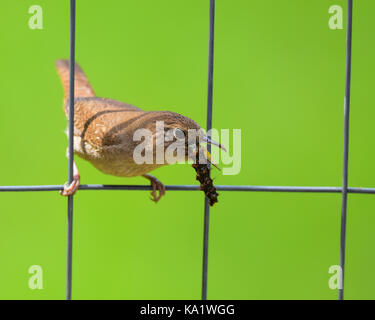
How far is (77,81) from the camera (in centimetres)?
344

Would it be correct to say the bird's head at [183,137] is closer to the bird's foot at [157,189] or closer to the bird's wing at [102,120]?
the bird's wing at [102,120]

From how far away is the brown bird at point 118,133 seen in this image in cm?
252

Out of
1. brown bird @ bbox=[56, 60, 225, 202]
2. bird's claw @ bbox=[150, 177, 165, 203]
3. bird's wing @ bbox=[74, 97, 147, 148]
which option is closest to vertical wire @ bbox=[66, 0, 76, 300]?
brown bird @ bbox=[56, 60, 225, 202]

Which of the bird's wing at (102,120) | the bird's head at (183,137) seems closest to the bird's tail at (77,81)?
the bird's wing at (102,120)

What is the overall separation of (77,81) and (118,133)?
88 cm

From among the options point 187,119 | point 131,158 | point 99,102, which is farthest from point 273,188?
point 99,102

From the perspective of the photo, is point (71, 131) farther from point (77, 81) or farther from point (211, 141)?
point (77, 81)

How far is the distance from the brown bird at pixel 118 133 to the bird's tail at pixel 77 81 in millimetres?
357

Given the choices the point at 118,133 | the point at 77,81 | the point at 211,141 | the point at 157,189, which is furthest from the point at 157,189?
the point at 77,81

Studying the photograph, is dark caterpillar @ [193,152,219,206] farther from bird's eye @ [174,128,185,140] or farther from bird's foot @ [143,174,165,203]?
bird's foot @ [143,174,165,203]

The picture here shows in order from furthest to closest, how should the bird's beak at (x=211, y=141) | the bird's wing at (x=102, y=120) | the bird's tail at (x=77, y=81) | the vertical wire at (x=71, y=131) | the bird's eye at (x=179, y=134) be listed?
1. the bird's tail at (x=77, y=81)
2. the bird's wing at (x=102, y=120)
3. the bird's eye at (x=179, y=134)
4. the bird's beak at (x=211, y=141)
5. the vertical wire at (x=71, y=131)

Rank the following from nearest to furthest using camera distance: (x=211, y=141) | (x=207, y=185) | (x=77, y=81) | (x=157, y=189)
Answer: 1. (x=207, y=185)
2. (x=211, y=141)
3. (x=157, y=189)
4. (x=77, y=81)
